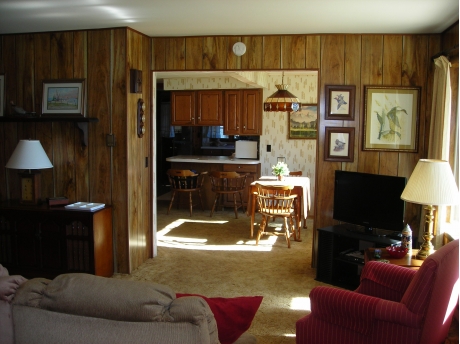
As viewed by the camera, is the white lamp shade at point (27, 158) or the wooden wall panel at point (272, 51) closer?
the white lamp shade at point (27, 158)

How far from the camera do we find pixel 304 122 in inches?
308

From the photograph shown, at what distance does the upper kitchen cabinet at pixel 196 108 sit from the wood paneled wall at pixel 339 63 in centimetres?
334

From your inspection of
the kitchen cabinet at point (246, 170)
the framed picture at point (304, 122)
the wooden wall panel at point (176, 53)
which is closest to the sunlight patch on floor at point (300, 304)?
the wooden wall panel at point (176, 53)

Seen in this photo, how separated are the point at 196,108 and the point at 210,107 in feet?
0.87

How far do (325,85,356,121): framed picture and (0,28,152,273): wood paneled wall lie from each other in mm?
1902

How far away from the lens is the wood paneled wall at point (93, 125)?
4512 millimetres

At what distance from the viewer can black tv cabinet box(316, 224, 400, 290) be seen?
437 cm

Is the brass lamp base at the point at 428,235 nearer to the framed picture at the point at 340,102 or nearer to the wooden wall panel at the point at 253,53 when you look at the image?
the framed picture at the point at 340,102

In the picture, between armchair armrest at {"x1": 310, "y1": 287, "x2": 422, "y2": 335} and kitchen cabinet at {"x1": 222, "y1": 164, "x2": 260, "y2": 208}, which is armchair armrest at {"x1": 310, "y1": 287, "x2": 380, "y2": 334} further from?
kitchen cabinet at {"x1": 222, "y1": 164, "x2": 260, "y2": 208}

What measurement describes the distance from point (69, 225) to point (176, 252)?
1.53 meters

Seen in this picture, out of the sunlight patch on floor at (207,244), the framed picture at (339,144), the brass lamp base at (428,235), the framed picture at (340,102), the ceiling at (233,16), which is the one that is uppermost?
the ceiling at (233,16)

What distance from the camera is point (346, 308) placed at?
2.58 meters

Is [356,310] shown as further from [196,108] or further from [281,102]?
[196,108]

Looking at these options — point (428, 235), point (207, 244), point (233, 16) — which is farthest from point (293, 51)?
point (207, 244)
